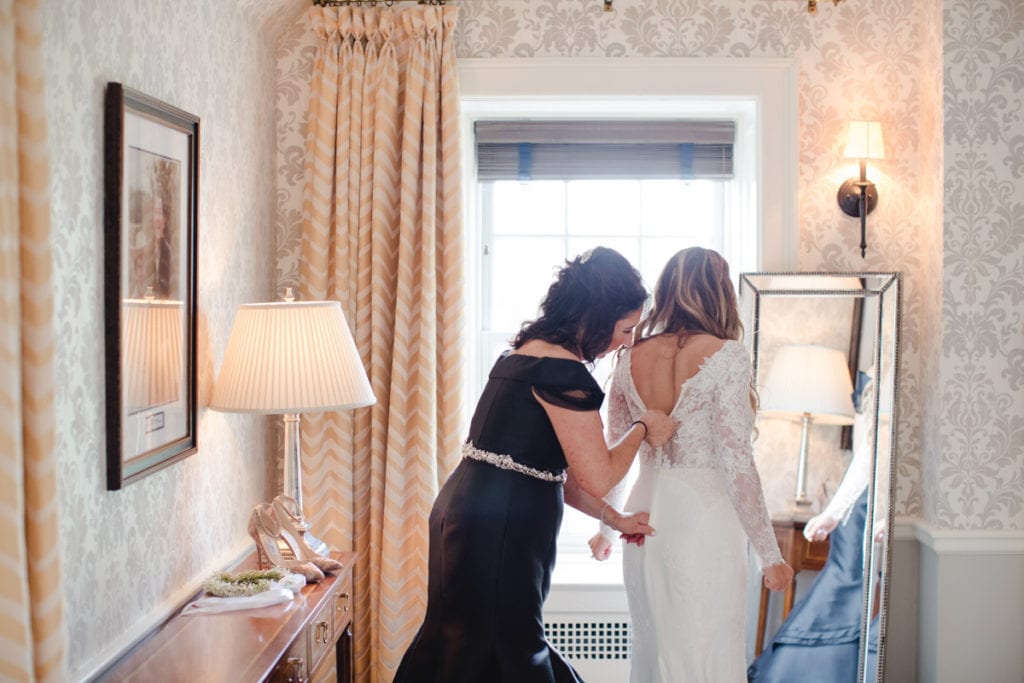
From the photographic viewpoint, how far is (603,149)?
3.57 meters

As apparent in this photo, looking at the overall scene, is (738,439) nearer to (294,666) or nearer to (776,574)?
(776,574)

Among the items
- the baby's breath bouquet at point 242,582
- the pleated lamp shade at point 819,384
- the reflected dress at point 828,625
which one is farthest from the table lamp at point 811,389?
the baby's breath bouquet at point 242,582

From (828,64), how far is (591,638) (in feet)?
7.22

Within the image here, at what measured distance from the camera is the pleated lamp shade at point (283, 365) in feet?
7.96

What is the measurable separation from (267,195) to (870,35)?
2.17m

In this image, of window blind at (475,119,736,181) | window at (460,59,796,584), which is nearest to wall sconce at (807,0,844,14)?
window at (460,59,796,584)

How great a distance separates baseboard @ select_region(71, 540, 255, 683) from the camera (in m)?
1.91

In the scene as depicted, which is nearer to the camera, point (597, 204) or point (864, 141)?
point (864, 141)

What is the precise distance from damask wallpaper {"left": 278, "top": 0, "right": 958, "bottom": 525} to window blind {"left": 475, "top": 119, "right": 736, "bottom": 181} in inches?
12.1

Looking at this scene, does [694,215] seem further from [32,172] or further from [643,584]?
[32,172]

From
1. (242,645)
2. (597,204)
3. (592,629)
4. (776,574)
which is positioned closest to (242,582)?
(242,645)

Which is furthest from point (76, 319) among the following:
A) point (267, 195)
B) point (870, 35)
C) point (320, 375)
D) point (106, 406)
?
point (870, 35)

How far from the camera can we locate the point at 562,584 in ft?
11.0

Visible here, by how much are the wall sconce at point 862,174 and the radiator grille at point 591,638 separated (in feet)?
5.28
